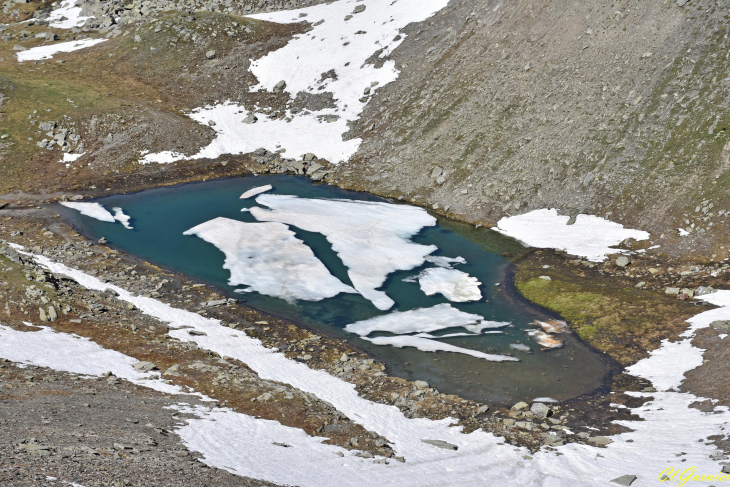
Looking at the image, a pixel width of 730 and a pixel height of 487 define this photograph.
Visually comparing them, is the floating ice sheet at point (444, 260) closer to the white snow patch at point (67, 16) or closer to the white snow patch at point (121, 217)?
the white snow patch at point (121, 217)

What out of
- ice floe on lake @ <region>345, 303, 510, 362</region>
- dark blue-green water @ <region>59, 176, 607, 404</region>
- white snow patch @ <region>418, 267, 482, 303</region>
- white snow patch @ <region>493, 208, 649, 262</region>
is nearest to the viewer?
dark blue-green water @ <region>59, 176, 607, 404</region>

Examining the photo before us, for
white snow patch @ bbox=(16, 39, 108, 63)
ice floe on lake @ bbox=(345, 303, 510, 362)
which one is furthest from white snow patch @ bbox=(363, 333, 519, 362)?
white snow patch @ bbox=(16, 39, 108, 63)

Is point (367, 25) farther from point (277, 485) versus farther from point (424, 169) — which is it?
point (277, 485)

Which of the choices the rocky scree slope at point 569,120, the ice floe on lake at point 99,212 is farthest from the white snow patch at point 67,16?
the rocky scree slope at point 569,120

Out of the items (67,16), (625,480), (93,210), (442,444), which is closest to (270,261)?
(93,210)

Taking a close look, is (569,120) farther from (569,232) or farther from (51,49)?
(51,49)

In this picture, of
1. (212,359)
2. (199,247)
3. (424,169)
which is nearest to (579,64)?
(424,169)

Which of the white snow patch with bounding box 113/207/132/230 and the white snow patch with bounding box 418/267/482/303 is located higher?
the white snow patch with bounding box 113/207/132/230

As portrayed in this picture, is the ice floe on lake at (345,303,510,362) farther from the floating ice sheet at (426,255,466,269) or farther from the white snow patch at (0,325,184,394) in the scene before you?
the white snow patch at (0,325,184,394)
